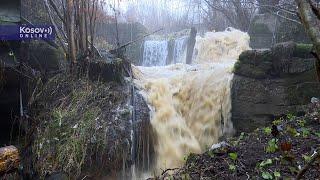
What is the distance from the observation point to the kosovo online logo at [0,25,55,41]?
5.45 metres

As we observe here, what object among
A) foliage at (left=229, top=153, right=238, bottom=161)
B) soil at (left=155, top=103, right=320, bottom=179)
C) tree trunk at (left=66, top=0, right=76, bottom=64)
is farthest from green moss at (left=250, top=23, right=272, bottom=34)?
foliage at (left=229, top=153, right=238, bottom=161)

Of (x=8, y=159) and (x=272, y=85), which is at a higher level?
(x=272, y=85)

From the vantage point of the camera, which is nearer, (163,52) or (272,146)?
(272,146)

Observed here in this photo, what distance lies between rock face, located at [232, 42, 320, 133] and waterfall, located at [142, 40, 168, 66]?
24.4 ft

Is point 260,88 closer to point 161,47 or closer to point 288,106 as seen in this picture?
point 288,106

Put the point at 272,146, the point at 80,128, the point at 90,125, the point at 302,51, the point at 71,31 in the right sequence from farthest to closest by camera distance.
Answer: the point at 71,31 → the point at 302,51 → the point at 90,125 → the point at 80,128 → the point at 272,146

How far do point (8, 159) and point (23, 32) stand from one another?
193 centimetres

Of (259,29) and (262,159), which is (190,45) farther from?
(262,159)

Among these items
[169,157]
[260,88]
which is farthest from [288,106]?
[169,157]

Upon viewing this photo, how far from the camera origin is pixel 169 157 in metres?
7.93

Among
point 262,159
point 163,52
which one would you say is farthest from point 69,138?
point 163,52

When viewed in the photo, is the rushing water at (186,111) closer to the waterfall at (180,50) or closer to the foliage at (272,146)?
the foliage at (272,146)

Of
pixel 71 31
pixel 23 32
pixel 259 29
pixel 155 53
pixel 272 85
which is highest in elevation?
pixel 259 29

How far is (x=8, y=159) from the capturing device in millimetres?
4457
